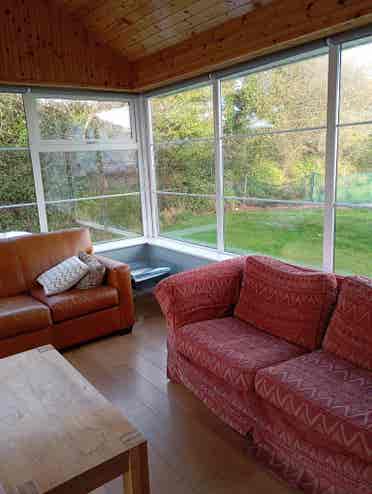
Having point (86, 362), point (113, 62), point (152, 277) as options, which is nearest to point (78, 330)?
point (86, 362)

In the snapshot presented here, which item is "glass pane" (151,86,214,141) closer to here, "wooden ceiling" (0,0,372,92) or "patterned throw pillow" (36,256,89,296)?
"wooden ceiling" (0,0,372,92)

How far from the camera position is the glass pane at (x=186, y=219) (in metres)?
4.48

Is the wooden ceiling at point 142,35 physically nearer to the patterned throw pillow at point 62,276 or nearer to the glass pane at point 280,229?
the glass pane at point 280,229

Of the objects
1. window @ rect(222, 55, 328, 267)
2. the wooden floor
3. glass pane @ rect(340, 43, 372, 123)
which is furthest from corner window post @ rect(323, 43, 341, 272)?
the wooden floor

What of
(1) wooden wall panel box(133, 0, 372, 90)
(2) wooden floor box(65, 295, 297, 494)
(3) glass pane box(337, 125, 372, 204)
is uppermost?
(1) wooden wall panel box(133, 0, 372, 90)

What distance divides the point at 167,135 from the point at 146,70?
0.88m

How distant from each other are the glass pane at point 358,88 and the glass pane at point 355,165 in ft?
0.43

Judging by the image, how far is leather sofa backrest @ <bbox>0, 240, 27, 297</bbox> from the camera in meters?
3.21

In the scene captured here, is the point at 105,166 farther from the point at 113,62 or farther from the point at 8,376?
the point at 8,376

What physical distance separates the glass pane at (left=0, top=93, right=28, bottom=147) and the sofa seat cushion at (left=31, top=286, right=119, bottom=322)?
152 cm

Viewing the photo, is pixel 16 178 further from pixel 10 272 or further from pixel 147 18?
pixel 147 18

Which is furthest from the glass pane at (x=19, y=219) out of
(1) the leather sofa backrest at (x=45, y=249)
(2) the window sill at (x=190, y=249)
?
(2) the window sill at (x=190, y=249)

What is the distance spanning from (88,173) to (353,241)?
3123 millimetres

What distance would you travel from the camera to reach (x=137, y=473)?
1.43 metres
